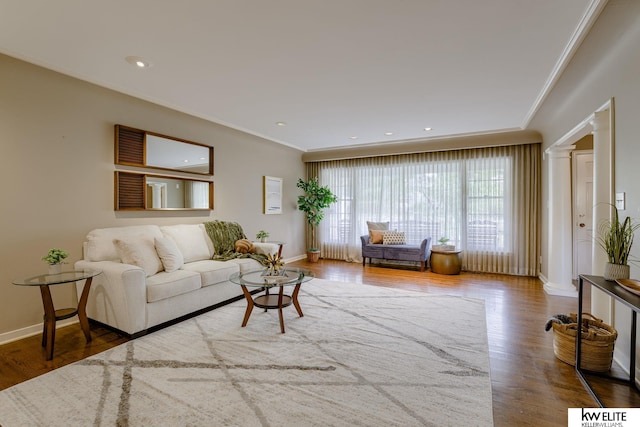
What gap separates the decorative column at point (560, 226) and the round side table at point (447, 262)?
1.39 m

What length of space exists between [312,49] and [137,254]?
106 inches

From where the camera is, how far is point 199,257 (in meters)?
4.07

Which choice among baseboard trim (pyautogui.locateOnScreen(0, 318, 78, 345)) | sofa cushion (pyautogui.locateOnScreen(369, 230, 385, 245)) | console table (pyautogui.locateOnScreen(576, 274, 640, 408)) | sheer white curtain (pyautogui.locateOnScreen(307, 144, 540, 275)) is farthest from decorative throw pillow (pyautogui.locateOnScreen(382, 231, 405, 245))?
baseboard trim (pyautogui.locateOnScreen(0, 318, 78, 345))

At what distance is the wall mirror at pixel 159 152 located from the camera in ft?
11.9

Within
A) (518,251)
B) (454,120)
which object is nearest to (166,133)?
(454,120)

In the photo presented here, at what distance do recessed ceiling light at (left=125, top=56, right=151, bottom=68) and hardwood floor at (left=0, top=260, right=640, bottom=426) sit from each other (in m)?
2.61

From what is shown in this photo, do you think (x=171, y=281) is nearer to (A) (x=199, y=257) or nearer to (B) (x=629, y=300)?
(A) (x=199, y=257)

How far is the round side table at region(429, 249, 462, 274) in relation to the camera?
5504 millimetres

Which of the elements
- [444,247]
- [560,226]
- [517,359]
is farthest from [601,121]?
[444,247]

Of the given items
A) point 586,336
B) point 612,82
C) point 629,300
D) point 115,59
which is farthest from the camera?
point 115,59

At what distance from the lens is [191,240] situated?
4.06 m

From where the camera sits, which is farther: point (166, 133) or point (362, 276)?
point (362, 276)

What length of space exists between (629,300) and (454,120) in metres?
3.49

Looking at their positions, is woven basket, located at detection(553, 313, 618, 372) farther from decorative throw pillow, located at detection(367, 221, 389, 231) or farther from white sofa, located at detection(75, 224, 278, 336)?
decorative throw pillow, located at detection(367, 221, 389, 231)
